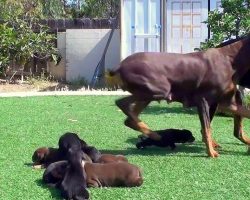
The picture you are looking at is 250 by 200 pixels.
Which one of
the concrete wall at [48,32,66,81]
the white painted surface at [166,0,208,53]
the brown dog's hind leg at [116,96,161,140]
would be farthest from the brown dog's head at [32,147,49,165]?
the concrete wall at [48,32,66,81]

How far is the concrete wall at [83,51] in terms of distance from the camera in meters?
20.4

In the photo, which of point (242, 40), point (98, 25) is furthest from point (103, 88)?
point (242, 40)

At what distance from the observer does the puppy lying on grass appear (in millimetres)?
6555

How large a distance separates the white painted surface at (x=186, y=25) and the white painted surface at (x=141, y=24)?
0.35 meters

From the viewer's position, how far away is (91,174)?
21.6ft

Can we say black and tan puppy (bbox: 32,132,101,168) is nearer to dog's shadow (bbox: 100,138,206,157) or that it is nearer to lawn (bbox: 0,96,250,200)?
lawn (bbox: 0,96,250,200)

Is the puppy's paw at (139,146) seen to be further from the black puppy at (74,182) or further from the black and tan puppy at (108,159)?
the black puppy at (74,182)

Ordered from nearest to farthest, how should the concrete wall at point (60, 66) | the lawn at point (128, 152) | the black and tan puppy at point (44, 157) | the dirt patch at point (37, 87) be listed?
the lawn at point (128, 152)
the black and tan puppy at point (44, 157)
the dirt patch at point (37, 87)
the concrete wall at point (60, 66)

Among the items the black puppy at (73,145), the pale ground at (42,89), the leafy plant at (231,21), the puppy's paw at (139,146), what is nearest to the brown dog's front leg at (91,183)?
the black puppy at (73,145)

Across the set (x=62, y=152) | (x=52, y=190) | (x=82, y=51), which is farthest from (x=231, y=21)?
(x=82, y=51)

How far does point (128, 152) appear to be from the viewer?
8539mm

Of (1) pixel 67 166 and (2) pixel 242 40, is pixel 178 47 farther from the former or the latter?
(1) pixel 67 166

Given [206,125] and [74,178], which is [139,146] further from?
[74,178]

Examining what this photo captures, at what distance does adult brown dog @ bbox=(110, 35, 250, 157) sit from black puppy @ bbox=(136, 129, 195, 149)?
0.56ft
